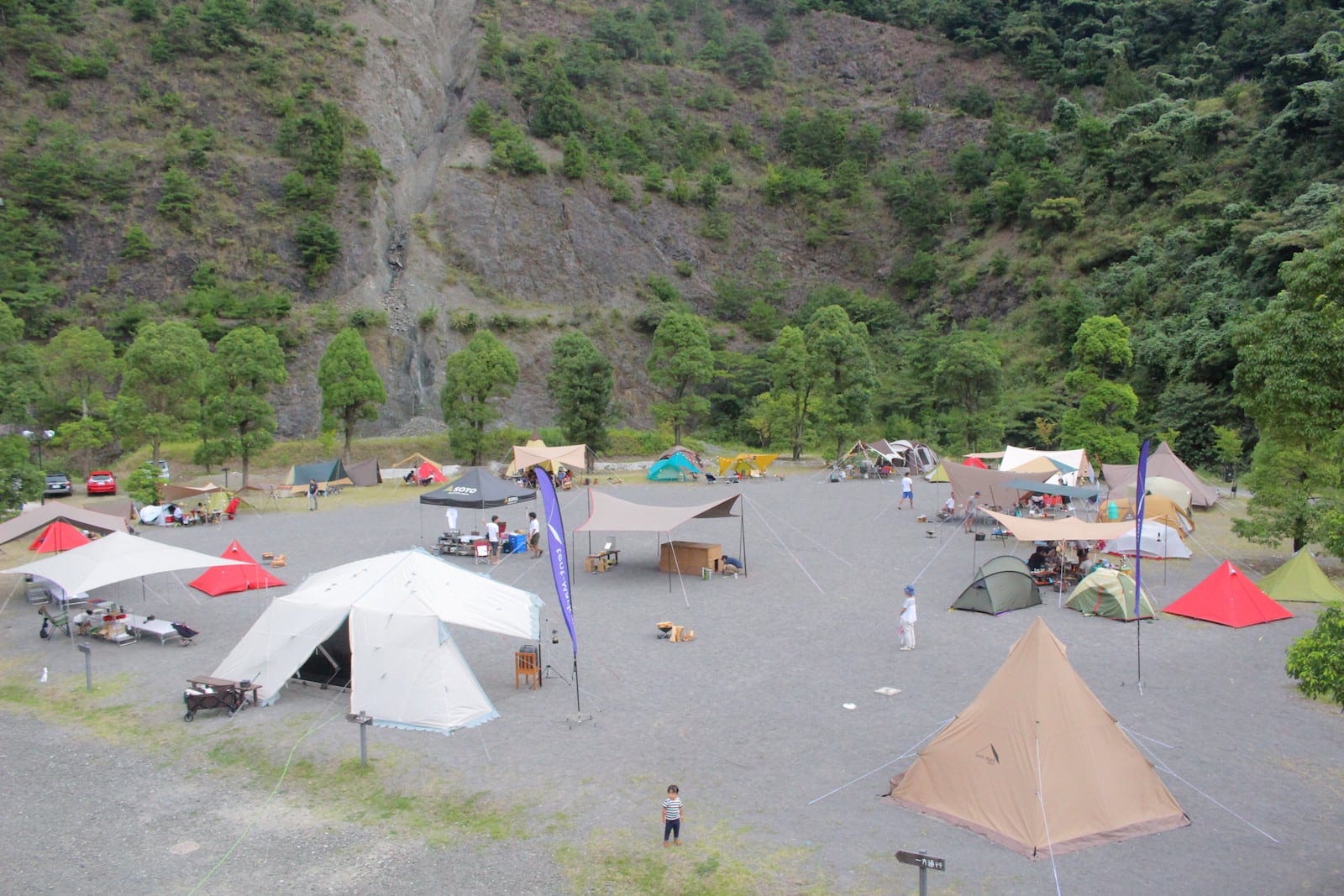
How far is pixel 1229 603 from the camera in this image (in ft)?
50.8

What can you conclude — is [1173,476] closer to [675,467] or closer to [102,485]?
[675,467]

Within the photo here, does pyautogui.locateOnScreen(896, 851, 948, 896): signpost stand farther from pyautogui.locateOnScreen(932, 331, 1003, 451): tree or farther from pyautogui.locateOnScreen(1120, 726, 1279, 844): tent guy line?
pyautogui.locateOnScreen(932, 331, 1003, 451): tree

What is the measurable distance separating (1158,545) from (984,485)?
17.1 ft

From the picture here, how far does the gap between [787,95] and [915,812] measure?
257ft

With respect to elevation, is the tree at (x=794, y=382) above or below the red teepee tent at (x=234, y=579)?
above

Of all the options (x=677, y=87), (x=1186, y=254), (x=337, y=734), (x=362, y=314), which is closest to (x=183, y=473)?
(x=362, y=314)

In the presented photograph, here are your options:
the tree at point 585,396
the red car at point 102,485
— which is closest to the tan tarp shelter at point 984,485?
the tree at point 585,396

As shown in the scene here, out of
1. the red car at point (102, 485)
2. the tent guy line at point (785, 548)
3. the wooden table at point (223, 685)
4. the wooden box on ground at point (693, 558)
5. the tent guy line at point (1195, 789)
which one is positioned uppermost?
the tent guy line at point (1195, 789)

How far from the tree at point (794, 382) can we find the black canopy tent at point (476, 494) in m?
20.2

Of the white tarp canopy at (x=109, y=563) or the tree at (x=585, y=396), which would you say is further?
the tree at (x=585, y=396)

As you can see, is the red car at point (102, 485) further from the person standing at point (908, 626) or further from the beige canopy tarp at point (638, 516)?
the person standing at point (908, 626)

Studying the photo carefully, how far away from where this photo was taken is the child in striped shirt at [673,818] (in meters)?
8.20

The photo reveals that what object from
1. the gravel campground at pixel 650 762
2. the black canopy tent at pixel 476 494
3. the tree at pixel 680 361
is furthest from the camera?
the tree at pixel 680 361

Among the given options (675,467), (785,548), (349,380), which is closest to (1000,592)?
(785,548)
